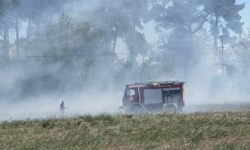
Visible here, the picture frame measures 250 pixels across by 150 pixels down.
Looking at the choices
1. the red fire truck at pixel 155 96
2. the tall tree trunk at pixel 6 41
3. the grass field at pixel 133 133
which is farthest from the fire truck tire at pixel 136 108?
the tall tree trunk at pixel 6 41

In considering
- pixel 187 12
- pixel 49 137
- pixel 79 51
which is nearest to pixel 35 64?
pixel 79 51

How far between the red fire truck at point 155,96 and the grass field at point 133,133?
12.5 metres

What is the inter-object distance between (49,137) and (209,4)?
39.9 metres

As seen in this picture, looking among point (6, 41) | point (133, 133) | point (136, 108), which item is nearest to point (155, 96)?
point (136, 108)

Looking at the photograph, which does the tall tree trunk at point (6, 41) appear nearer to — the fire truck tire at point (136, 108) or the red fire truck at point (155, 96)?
the red fire truck at point (155, 96)

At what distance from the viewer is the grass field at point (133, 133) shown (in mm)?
13961

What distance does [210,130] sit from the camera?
15156 millimetres

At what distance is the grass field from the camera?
13961 millimetres

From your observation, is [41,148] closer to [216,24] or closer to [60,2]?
[60,2]

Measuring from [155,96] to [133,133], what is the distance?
16212mm

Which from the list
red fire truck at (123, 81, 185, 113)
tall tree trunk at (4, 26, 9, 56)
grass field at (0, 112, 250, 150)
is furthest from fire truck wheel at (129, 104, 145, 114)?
tall tree trunk at (4, 26, 9, 56)

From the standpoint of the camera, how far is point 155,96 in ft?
104

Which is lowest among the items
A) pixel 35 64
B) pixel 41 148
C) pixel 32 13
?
pixel 41 148

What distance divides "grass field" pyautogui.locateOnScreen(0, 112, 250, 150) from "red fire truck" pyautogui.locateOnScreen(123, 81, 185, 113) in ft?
41.1
